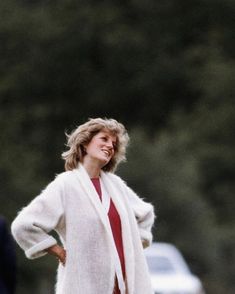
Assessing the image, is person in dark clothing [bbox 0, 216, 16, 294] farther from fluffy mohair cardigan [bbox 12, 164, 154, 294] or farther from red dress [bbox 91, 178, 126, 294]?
red dress [bbox 91, 178, 126, 294]

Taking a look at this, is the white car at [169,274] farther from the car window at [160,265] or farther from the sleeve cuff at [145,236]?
the sleeve cuff at [145,236]

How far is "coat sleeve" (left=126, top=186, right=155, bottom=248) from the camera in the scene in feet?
31.3

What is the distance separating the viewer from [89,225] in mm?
9148

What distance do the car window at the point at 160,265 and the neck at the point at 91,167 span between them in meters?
15.3

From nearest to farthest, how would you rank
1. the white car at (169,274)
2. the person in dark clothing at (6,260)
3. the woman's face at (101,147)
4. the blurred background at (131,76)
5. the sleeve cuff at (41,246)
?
1. the sleeve cuff at (41,246)
2. the woman's face at (101,147)
3. the person in dark clothing at (6,260)
4. the white car at (169,274)
5. the blurred background at (131,76)

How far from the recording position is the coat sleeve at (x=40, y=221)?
9188 mm

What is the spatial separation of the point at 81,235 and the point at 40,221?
0.25 metres

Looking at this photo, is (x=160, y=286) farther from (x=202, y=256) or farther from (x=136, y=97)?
(x=136, y=97)

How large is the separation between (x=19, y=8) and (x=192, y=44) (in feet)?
37.7

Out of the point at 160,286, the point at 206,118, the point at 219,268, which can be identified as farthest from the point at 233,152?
the point at 160,286

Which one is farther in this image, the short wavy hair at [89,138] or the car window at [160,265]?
the car window at [160,265]

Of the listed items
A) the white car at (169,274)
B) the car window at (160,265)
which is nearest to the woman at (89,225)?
the white car at (169,274)

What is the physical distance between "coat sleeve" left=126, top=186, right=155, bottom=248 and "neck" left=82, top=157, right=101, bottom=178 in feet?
0.78

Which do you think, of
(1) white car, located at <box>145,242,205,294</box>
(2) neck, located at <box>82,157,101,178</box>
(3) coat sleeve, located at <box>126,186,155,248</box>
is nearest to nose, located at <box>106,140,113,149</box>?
(2) neck, located at <box>82,157,101,178</box>
